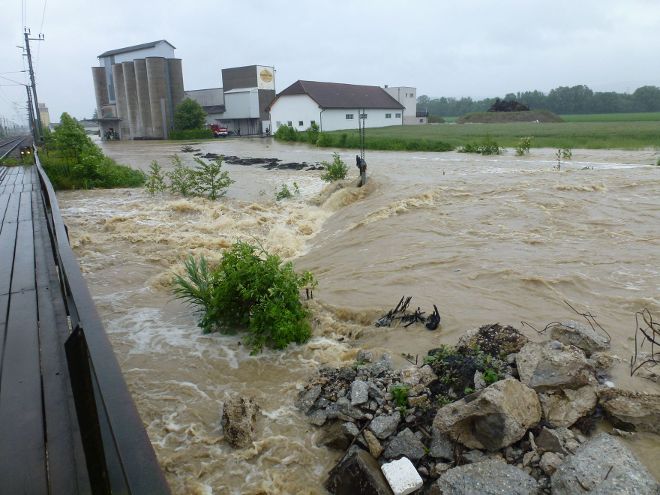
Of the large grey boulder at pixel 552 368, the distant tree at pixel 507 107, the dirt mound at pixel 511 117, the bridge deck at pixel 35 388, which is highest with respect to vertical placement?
the distant tree at pixel 507 107

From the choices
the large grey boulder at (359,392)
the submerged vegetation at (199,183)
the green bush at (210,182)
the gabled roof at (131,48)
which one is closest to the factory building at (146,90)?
the gabled roof at (131,48)

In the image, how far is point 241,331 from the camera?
20.1 ft

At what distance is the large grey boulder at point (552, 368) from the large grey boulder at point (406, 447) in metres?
1.01

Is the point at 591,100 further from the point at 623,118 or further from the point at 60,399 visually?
the point at 60,399

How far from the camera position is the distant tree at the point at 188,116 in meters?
53.5

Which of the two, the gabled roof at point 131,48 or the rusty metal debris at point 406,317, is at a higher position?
the gabled roof at point 131,48

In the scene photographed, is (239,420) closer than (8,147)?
Yes

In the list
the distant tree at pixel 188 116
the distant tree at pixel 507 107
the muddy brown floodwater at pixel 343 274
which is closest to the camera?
the muddy brown floodwater at pixel 343 274

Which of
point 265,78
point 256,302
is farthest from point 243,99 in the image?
point 256,302

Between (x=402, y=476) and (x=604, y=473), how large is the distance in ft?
4.06

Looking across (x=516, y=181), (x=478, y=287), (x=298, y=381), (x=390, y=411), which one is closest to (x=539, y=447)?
(x=390, y=411)

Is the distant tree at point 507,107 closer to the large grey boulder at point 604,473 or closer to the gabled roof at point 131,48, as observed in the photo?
the gabled roof at point 131,48

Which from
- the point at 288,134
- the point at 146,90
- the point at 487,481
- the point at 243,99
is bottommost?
the point at 487,481

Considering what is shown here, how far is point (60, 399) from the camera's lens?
3.20 meters
